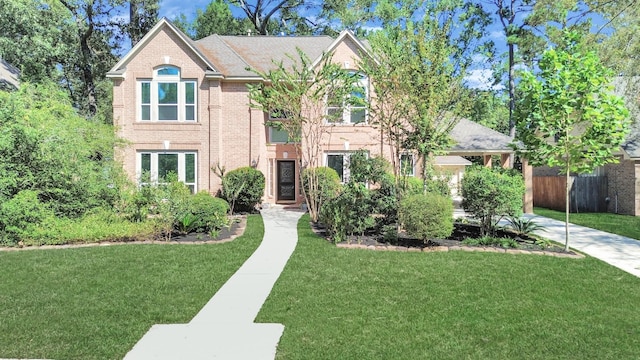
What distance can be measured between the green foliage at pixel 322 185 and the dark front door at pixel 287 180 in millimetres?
3077

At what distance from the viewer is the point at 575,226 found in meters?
13.2

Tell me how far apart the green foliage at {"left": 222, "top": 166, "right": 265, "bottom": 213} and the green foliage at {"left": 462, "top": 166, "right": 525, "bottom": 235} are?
29.8ft

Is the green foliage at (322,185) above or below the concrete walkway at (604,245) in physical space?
above

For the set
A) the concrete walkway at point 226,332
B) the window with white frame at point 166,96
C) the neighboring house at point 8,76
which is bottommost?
the concrete walkway at point 226,332

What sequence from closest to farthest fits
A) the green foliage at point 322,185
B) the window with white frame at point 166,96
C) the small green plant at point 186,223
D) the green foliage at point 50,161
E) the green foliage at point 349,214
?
the green foliage at point 50,161, the green foliage at point 349,214, the small green plant at point 186,223, the green foliage at point 322,185, the window with white frame at point 166,96

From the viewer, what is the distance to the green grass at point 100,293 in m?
4.32

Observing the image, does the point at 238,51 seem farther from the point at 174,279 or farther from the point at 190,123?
the point at 174,279

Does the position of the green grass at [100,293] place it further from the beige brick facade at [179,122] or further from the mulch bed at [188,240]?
the beige brick facade at [179,122]

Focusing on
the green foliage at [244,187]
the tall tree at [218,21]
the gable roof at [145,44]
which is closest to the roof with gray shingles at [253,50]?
the gable roof at [145,44]

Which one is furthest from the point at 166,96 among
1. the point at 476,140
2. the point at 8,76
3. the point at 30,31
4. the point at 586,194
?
the point at 586,194

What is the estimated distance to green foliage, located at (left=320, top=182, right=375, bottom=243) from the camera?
10.1 meters

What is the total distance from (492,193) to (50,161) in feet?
36.2

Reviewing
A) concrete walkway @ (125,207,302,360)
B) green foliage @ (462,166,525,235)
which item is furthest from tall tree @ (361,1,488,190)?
concrete walkway @ (125,207,302,360)

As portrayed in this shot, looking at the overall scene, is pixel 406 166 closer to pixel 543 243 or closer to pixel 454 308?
pixel 543 243
